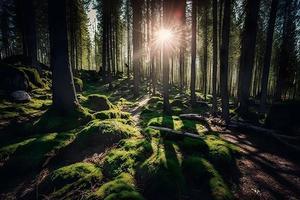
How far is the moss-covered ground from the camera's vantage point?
15.6 ft

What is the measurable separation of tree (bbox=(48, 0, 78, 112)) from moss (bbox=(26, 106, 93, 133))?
29 cm

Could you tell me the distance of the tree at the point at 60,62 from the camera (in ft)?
30.8

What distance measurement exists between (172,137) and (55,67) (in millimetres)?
6499

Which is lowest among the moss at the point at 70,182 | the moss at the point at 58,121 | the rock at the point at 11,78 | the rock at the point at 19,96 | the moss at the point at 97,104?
the moss at the point at 70,182

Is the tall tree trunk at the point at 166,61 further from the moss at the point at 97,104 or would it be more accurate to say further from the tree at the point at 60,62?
the tree at the point at 60,62

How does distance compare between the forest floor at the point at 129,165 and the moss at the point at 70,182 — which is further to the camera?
the forest floor at the point at 129,165

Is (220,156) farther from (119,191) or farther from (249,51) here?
(249,51)

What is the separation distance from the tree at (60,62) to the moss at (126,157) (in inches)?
165

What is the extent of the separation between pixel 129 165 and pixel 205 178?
2.13 m

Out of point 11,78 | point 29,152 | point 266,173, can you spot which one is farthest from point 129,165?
point 11,78

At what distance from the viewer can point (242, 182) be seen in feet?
18.1

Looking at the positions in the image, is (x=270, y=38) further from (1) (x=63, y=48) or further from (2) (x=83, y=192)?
(2) (x=83, y=192)

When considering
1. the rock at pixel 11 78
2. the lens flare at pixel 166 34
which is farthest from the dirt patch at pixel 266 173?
the rock at pixel 11 78

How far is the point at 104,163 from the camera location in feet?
19.2
